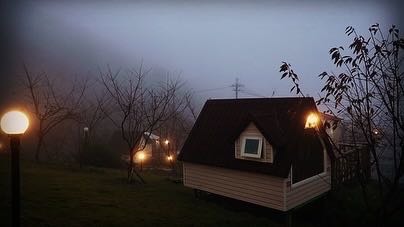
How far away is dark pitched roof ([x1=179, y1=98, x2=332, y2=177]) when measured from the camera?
252 inches

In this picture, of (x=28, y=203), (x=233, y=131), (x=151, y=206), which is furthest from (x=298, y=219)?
(x=28, y=203)

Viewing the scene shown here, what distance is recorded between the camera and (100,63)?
1258cm

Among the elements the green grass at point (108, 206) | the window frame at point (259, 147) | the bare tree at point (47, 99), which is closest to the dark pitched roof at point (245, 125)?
the window frame at point (259, 147)

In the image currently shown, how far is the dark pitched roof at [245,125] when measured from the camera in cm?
641

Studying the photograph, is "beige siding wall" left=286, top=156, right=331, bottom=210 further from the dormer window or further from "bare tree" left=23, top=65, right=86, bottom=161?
"bare tree" left=23, top=65, right=86, bottom=161

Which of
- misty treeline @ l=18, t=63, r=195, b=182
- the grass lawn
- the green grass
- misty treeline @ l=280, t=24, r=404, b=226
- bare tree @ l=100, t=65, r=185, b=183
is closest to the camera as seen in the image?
misty treeline @ l=280, t=24, r=404, b=226

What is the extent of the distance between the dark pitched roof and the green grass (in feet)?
4.24

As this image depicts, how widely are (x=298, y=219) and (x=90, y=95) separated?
13.5 meters

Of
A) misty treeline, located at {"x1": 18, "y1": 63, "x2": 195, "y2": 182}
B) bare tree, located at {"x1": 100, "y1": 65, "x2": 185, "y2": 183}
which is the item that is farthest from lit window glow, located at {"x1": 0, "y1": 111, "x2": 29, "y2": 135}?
misty treeline, located at {"x1": 18, "y1": 63, "x2": 195, "y2": 182}

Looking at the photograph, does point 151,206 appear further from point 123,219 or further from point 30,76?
point 30,76

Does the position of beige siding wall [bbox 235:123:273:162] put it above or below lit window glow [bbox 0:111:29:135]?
below

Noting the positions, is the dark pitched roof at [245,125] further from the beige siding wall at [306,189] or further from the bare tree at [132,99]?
the bare tree at [132,99]

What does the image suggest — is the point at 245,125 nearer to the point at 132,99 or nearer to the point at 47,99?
the point at 132,99

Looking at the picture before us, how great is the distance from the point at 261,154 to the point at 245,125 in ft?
2.74
